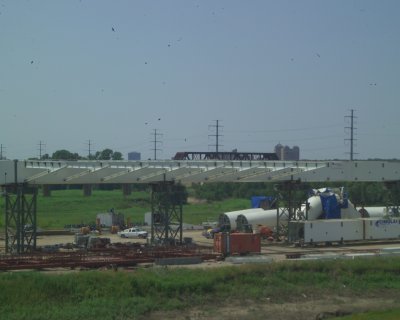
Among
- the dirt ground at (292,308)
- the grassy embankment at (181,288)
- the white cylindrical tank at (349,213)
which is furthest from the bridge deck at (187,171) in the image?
the dirt ground at (292,308)

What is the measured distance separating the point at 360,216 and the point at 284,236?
280 inches

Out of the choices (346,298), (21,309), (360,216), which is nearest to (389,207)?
(360,216)

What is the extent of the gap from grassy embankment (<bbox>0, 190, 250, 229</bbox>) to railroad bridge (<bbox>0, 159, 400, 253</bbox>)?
2182 centimetres

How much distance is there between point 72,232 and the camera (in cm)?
5912

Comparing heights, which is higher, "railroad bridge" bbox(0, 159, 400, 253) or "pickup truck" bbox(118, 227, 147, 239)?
"railroad bridge" bbox(0, 159, 400, 253)

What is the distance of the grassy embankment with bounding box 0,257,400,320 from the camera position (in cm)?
2666

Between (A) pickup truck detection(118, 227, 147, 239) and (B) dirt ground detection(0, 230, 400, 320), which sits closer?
(B) dirt ground detection(0, 230, 400, 320)

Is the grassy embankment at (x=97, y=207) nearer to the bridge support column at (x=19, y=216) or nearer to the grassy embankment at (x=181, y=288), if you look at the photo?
the bridge support column at (x=19, y=216)

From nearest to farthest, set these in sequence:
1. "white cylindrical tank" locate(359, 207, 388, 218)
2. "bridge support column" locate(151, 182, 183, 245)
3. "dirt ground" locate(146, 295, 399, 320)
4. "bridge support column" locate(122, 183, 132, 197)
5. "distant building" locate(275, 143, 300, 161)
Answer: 1. "dirt ground" locate(146, 295, 399, 320)
2. "bridge support column" locate(151, 182, 183, 245)
3. "white cylindrical tank" locate(359, 207, 388, 218)
4. "bridge support column" locate(122, 183, 132, 197)
5. "distant building" locate(275, 143, 300, 161)

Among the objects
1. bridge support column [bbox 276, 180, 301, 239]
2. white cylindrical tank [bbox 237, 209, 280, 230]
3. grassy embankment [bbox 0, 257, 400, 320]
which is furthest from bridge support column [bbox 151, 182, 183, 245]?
grassy embankment [bbox 0, 257, 400, 320]

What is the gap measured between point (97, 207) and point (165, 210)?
4155 centimetres

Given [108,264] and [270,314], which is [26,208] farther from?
[270,314]

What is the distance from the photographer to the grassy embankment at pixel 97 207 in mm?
72500

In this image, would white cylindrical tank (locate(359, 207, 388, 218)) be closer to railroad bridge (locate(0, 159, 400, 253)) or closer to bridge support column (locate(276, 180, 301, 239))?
railroad bridge (locate(0, 159, 400, 253))
